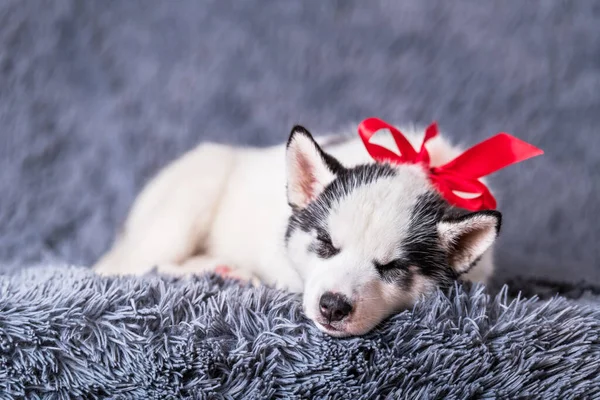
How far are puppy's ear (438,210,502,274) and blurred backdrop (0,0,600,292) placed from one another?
1247mm

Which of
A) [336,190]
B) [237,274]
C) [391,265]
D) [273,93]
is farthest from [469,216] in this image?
[273,93]

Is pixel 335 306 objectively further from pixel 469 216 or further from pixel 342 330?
pixel 469 216

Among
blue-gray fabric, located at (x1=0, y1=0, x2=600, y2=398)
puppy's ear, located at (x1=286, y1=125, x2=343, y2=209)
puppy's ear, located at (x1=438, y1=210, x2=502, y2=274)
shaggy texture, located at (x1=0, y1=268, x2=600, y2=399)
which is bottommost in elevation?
shaggy texture, located at (x1=0, y1=268, x2=600, y2=399)

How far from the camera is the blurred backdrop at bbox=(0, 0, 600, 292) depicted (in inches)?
120

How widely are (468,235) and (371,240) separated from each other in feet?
0.87

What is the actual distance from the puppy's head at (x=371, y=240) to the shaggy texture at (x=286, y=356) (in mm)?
76

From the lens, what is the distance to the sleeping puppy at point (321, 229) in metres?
1.65

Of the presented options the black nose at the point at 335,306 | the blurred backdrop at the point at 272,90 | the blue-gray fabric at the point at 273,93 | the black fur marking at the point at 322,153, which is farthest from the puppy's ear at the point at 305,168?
the blurred backdrop at the point at 272,90

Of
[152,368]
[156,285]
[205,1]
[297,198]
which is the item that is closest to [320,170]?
[297,198]

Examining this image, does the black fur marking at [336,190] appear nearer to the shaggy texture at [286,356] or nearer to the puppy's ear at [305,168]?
the puppy's ear at [305,168]

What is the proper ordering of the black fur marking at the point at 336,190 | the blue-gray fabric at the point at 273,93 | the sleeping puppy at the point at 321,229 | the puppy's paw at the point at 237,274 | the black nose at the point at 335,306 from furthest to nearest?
the blue-gray fabric at the point at 273,93 < the puppy's paw at the point at 237,274 < the black fur marking at the point at 336,190 < the sleeping puppy at the point at 321,229 < the black nose at the point at 335,306

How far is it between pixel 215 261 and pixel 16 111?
1.41 m

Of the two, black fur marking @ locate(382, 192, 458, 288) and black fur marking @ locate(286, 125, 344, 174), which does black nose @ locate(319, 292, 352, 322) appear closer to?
black fur marking @ locate(382, 192, 458, 288)

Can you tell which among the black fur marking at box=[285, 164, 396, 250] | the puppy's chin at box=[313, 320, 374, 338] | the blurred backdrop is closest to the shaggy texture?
the puppy's chin at box=[313, 320, 374, 338]
